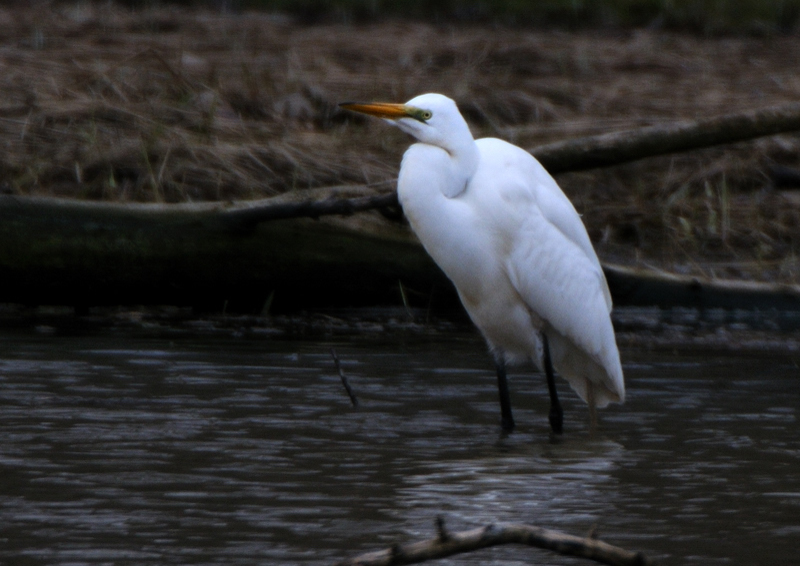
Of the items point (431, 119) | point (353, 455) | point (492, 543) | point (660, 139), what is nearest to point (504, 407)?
point (353, 455)

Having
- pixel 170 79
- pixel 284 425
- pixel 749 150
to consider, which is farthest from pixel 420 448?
pixel 749 150

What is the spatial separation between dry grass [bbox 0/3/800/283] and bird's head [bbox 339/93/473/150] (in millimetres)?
3232

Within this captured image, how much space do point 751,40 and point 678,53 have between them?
A: 1.62 meters

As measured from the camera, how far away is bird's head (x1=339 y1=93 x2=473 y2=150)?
16.8 ft

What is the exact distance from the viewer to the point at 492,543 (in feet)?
8.44

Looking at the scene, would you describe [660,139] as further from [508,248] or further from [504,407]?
[504,407]

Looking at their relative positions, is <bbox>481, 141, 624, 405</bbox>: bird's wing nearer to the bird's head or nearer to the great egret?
the great egret

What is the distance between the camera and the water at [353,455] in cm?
353

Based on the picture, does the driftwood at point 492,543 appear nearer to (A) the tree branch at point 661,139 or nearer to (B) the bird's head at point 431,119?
(B) the bird's head at point 431,119

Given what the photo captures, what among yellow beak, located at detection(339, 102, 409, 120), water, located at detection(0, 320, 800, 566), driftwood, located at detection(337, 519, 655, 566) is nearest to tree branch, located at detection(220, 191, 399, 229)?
water, located at detection(0, 320, 800, 566)

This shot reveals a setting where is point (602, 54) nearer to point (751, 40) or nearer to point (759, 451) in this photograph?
point (751, 40)

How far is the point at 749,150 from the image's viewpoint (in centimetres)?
1039

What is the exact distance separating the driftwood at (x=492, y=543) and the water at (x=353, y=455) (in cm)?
77

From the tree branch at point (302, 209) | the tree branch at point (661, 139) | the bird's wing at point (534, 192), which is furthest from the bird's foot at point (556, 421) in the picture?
the tree branch at point (661, 139)
